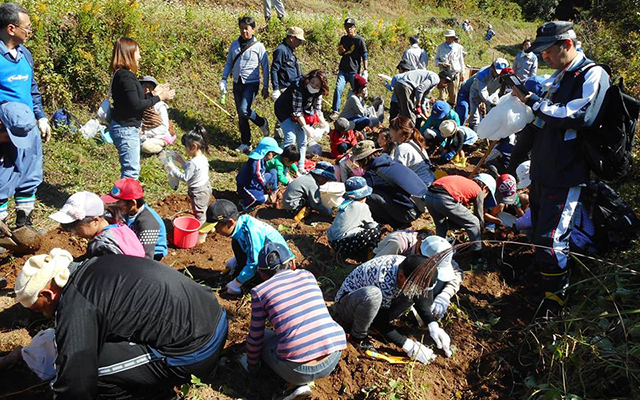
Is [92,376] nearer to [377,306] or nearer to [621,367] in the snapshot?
[377,306]

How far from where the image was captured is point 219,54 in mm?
9602

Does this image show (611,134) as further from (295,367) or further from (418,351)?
(295,367)

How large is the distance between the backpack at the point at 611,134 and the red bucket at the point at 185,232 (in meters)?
3.70

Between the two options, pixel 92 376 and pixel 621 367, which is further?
pixel 621 367

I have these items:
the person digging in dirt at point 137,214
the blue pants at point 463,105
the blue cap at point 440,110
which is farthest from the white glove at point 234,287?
the blue pants at point 463,105

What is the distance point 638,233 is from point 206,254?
13.2 feet

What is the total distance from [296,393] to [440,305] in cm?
138

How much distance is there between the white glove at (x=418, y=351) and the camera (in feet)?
12.0

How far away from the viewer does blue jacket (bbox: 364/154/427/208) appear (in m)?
5.47

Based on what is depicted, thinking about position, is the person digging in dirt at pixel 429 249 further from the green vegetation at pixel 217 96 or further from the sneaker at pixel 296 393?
the sneaker at pixel 296 393

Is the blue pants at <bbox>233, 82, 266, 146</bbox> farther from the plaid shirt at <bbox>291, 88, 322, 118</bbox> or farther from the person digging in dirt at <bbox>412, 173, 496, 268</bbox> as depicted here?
the person digging in dirt at <bbox>412, 173, 496, 268</bbox>

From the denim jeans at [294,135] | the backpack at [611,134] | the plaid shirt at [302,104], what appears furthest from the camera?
the denim jeans at [294,135]

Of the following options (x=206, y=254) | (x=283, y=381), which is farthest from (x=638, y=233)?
(x=206, y=254)

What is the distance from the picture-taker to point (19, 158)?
4.35m
